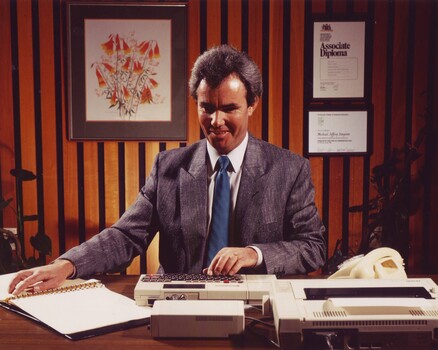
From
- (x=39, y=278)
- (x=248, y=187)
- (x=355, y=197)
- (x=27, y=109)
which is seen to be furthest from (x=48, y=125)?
(x=39, y=278)

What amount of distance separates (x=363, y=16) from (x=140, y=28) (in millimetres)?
1426

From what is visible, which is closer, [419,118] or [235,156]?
[235,156]

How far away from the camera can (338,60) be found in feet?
11.9

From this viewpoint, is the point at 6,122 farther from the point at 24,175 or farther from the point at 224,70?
the point at 224,70

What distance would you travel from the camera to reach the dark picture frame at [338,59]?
3.60 m

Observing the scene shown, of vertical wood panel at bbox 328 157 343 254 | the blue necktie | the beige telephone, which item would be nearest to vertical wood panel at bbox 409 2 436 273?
vertical wood panel at bbox 328 157 343 254

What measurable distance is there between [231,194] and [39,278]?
92cm

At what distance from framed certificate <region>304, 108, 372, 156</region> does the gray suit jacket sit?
1.30 meters

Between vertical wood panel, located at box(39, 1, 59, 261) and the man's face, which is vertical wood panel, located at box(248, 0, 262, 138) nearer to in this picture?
vertical wood panel, located at box(39, 1, 59, 261)

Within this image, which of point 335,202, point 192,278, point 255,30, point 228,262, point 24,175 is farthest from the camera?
point 335,202

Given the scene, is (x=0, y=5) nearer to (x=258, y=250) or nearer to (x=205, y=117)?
(x=205, y=117)

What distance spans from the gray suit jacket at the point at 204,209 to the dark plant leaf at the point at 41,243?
1.34 m

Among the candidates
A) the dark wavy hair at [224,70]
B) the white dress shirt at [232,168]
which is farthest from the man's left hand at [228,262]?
the dark wavy hair at [224,70]

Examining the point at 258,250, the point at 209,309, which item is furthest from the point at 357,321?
the point at 258,250
